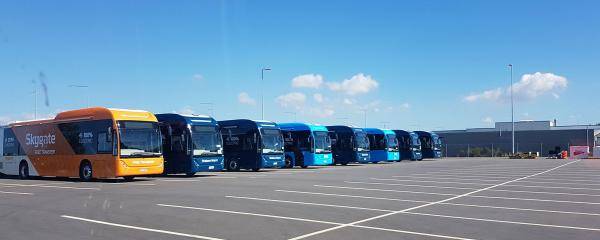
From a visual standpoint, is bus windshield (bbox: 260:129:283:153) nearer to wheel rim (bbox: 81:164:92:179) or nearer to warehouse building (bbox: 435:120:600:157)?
wheel rim (bbox: 81:164:92:179)

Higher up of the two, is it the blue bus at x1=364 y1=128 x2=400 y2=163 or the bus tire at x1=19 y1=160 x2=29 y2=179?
the blue bus at x1=364 y1=128 x2=400 y2=163

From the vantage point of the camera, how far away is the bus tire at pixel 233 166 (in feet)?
106

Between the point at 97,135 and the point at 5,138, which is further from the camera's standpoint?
the point at 5,138

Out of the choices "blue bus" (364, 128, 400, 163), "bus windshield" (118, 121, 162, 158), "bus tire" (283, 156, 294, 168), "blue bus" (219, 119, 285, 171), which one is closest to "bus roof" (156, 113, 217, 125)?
"bus windshield" (118, 121, 162, 158)

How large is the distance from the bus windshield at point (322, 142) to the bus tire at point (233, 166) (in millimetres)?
5941

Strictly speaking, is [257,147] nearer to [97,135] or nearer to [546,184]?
[97,135]

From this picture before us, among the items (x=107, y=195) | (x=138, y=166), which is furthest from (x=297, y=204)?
(x=138, y=166)

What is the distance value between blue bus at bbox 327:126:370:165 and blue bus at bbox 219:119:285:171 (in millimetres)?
10245

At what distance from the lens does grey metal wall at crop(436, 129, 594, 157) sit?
75.7 meters

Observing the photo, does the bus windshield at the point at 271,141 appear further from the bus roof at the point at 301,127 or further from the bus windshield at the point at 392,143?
the bus windshield at the point at 392,143

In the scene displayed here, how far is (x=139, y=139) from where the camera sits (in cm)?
2214

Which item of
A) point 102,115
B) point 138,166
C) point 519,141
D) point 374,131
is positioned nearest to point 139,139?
point 138,166

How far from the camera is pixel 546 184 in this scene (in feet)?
68.4

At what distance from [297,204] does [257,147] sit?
18.0m
